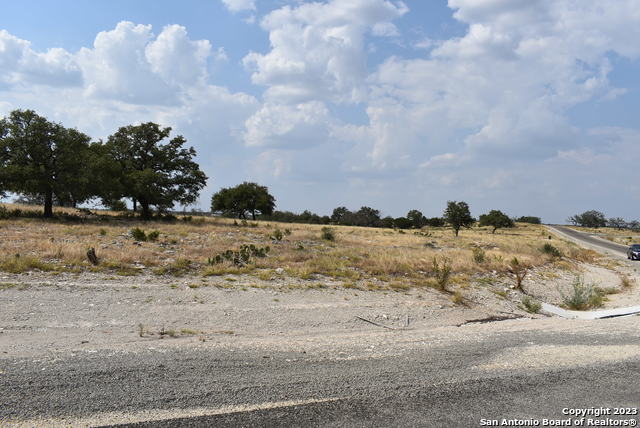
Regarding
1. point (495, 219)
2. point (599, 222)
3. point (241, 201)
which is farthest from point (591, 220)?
point (241, 201)

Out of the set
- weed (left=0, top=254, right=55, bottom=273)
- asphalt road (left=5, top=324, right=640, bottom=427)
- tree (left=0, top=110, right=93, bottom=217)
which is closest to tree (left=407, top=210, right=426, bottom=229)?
tree (left=0, top=110, right=93, bottom=217)

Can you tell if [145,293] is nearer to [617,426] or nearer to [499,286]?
[617,426]

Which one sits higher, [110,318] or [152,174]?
[152,174]

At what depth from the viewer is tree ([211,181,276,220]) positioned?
229 feet

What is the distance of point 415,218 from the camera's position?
92500mm

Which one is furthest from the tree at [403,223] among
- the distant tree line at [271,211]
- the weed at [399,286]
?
the weed at [399,286]

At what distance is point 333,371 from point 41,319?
264 inches

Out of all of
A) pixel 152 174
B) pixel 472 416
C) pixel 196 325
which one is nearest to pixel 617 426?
pixel 472 416

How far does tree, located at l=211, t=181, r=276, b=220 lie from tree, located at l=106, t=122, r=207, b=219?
2693cm

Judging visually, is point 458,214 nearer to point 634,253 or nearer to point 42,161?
point 634,253

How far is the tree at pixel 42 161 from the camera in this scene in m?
29.5

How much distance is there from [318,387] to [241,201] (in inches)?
2599

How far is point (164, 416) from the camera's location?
4496mm

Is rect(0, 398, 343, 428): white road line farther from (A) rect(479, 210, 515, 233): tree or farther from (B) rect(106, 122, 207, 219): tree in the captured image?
(A) rect(479, 210, 515, 233): tree
